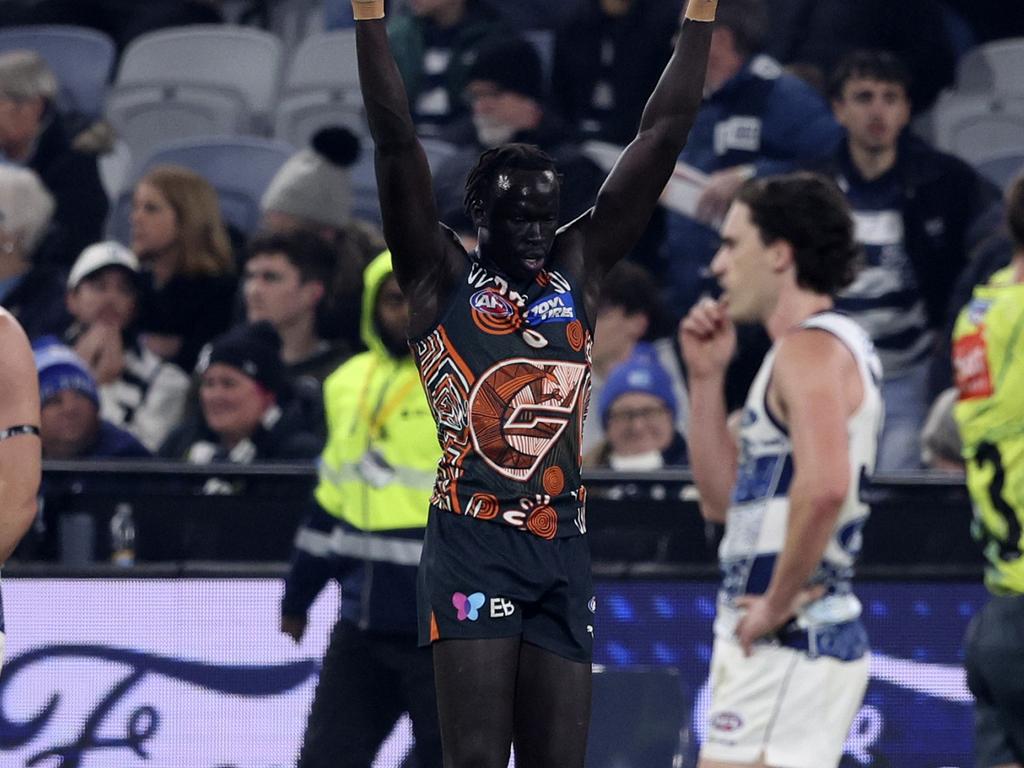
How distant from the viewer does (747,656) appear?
14.7 feet

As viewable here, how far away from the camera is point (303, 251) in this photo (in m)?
7.90

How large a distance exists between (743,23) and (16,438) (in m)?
5.15

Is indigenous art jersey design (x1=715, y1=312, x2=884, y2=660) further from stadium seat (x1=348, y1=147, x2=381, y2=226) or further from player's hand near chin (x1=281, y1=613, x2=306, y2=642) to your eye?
stadium seat (x1=348, y1=147, x2=381, y2=226)

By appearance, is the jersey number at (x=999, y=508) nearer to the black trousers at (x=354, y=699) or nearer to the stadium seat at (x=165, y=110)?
the black trousers at (x=354, y=699)

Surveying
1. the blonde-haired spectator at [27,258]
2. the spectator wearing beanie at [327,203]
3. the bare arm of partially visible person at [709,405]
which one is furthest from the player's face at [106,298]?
the bare arm of partially visible person at [709,405]

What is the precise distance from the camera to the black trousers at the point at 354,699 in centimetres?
522

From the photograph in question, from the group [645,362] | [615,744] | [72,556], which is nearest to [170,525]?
[72,556]

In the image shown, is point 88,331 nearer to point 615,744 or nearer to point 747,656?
point 615,744

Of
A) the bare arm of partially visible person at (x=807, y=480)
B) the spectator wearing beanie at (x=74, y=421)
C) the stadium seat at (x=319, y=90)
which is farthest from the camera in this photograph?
the stadium seat at (x=319, y=90)

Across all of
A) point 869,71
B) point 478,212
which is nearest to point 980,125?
point 869,71

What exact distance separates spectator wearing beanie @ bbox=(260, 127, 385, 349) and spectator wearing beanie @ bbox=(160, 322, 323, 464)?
75 cm

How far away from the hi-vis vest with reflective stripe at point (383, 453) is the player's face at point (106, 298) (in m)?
2.85

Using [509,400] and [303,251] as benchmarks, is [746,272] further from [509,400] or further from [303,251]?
[303,251]

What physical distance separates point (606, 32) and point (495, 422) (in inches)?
220
